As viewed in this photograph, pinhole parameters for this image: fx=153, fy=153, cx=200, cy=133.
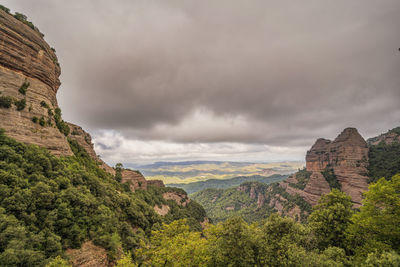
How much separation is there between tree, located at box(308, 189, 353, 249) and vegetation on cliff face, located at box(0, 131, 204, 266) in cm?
3386

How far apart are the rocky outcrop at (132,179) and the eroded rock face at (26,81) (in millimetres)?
33609

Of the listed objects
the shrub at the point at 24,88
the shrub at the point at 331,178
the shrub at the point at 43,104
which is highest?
the shrub at the point at 24,88

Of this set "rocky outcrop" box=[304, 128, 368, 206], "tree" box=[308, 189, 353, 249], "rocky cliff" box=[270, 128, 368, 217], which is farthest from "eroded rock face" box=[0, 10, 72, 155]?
"rocky outcrop" box=[304, 128, 368, 206]

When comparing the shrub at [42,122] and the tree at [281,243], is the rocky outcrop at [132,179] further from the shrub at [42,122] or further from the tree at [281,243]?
the tree at [281,243]

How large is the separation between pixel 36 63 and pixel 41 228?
139 feet

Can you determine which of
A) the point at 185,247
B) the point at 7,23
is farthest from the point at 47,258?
the point at 7,23

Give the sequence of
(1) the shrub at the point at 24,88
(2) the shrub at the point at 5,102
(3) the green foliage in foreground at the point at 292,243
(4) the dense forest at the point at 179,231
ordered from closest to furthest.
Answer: (3) the green foliage in foreground at the point at 292,243 < (4) the dense forest at the point at 179,231 < (2) the shrub at the point at 5,102 < (1) the shrub at the point at 24,88

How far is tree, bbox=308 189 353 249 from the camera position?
75.4 ft

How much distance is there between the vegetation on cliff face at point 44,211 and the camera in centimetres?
1819

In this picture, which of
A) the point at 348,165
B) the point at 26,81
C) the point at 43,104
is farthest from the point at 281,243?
the point at 348,165

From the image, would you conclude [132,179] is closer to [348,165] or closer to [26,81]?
[26,81]

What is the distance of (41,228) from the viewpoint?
21.8 metres

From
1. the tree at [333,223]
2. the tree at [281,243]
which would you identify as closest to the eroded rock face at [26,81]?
the tree at [281,243]

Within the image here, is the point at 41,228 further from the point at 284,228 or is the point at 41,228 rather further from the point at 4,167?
the point at 284,228
